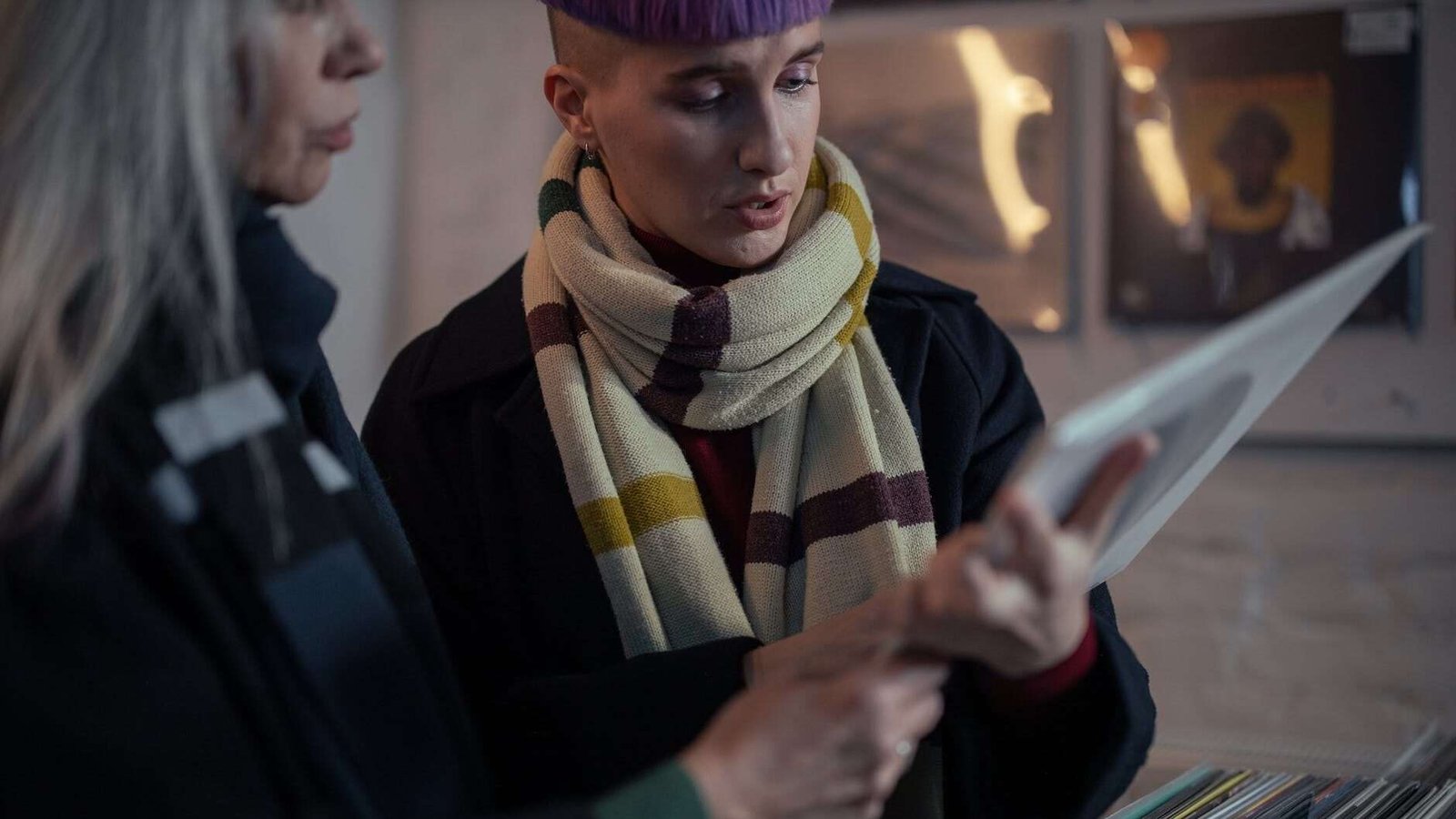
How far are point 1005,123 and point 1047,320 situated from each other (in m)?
0.38

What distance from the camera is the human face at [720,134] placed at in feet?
4.05

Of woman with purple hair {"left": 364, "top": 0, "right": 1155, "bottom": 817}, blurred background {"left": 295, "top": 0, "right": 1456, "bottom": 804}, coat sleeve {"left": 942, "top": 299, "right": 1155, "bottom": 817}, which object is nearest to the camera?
coat sleeve {"left": 942, "top": 299, "right": 1155, "bottom": 817}

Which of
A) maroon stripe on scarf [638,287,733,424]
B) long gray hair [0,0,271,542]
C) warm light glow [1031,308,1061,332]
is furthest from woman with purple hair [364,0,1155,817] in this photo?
warm light glow [1031,308,1061,332]

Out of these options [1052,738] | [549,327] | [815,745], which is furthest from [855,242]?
[815,745]

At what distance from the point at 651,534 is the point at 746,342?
7.5 inches

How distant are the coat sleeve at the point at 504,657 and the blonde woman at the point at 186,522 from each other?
0.25 m

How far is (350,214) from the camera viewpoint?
292cm

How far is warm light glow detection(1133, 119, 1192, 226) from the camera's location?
8.25 ft

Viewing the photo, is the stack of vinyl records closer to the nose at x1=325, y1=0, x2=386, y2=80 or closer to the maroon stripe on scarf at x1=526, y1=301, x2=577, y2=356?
the maroon stripe on scarf at x1=526, y1=301, x2=577, y2=356

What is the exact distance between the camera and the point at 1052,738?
1097 millimetres

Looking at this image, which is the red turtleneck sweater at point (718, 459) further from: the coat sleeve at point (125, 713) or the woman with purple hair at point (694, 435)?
the coat sleeve at point (125, 713)

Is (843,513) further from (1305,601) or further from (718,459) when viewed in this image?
(1305,601)

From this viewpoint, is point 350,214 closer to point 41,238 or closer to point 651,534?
point 651,534

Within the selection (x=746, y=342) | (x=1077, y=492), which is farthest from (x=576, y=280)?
(x=1077, y=492)
